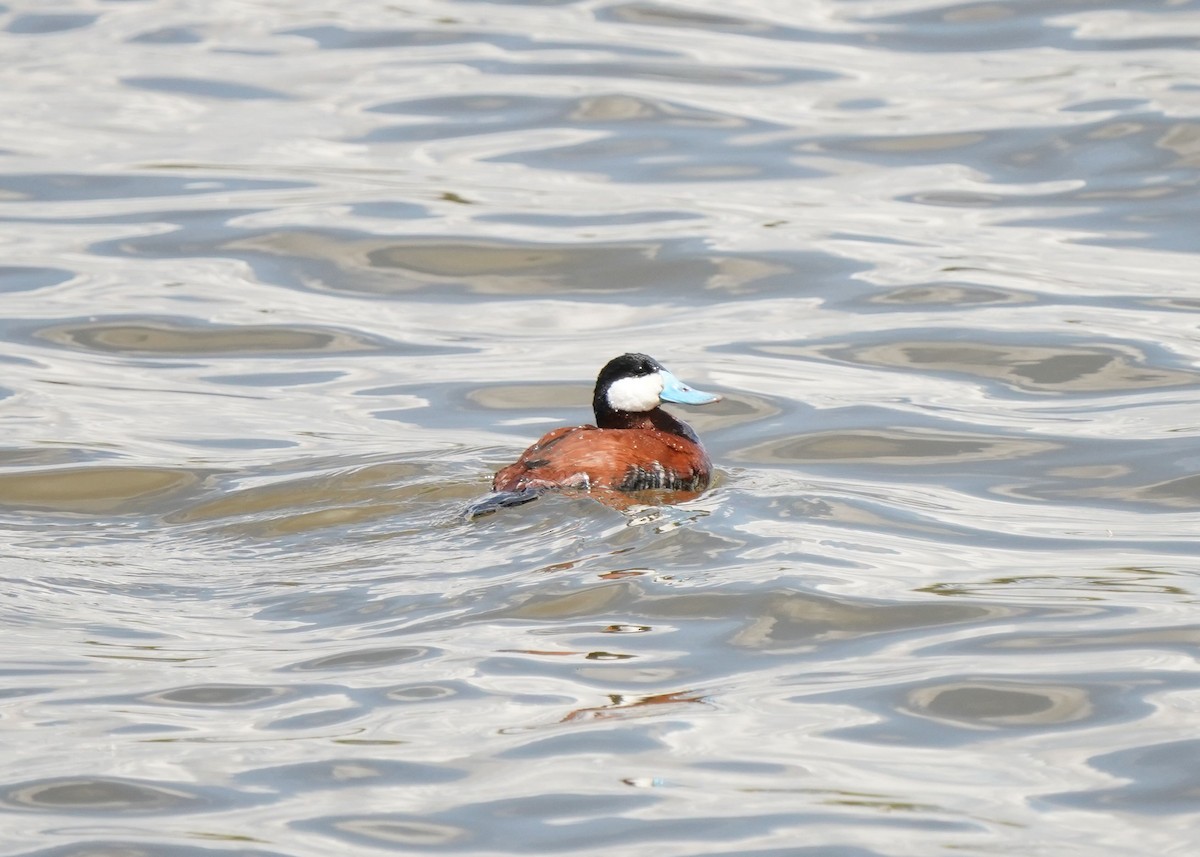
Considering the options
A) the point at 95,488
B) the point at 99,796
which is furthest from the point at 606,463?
the point at 99,796

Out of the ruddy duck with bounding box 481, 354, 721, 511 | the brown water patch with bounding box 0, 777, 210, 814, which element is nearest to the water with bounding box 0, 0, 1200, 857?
the brown water patch with bounding box 0, 777, 210, 814

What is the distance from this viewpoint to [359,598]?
6.82 meters

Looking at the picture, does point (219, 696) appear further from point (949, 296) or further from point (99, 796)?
point (949, 296)

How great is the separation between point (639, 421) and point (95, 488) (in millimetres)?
2385

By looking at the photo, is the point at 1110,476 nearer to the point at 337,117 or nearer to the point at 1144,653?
the point at 1144,653

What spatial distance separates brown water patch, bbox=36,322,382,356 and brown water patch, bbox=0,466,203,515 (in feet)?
7.52

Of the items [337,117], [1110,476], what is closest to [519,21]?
[337,117]

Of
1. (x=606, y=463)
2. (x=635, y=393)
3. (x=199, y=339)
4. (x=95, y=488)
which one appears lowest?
(x=95, y=488)

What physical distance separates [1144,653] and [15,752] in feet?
11.2

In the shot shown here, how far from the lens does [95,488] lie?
8617 millimetres

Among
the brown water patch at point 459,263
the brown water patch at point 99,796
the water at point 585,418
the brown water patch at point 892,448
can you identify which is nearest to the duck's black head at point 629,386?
the water at point 585,418

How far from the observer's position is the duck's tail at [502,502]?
25.3 feet

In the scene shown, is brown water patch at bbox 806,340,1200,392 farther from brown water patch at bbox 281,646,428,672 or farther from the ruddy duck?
brown water patch at bbox 281,646,428,672

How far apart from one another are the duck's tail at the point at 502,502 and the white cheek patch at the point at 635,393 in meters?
0.97
